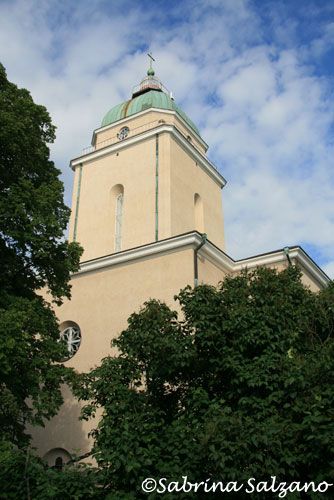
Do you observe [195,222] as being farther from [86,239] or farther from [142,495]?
[142,495]

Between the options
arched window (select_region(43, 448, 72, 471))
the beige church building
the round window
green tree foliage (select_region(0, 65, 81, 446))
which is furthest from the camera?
the round window

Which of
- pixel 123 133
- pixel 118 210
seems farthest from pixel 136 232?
pixel 123 133

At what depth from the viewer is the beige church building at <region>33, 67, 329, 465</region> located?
1387 centimetres

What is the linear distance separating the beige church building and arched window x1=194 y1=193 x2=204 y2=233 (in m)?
0.04

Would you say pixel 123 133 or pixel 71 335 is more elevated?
pixel 123 133

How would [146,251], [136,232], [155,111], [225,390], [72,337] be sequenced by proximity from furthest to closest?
[155,111]
[136,232]
[72,337]
[146,251]
[225,390]

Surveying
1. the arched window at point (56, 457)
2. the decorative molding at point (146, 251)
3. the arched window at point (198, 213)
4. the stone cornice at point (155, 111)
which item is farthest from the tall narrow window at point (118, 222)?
the arched window at point (56, 457)

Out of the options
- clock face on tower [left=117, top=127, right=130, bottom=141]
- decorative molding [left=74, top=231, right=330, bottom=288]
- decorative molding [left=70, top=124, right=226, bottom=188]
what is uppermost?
clock face on tower [left=117, top=127, right=130, bottom=141]

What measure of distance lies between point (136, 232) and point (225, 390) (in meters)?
10.1

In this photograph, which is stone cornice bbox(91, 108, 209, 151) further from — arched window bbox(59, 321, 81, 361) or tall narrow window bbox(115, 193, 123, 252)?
arched window bbox(59, 321, 81, 361)

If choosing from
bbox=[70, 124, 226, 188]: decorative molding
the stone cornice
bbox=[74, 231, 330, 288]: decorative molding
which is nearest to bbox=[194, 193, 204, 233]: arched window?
bbox=[70, 124, 226, 188]: decorative molding

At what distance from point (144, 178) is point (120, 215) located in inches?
59.4

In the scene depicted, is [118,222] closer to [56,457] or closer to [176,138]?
[176,138]

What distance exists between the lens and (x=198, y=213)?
18.3 m
